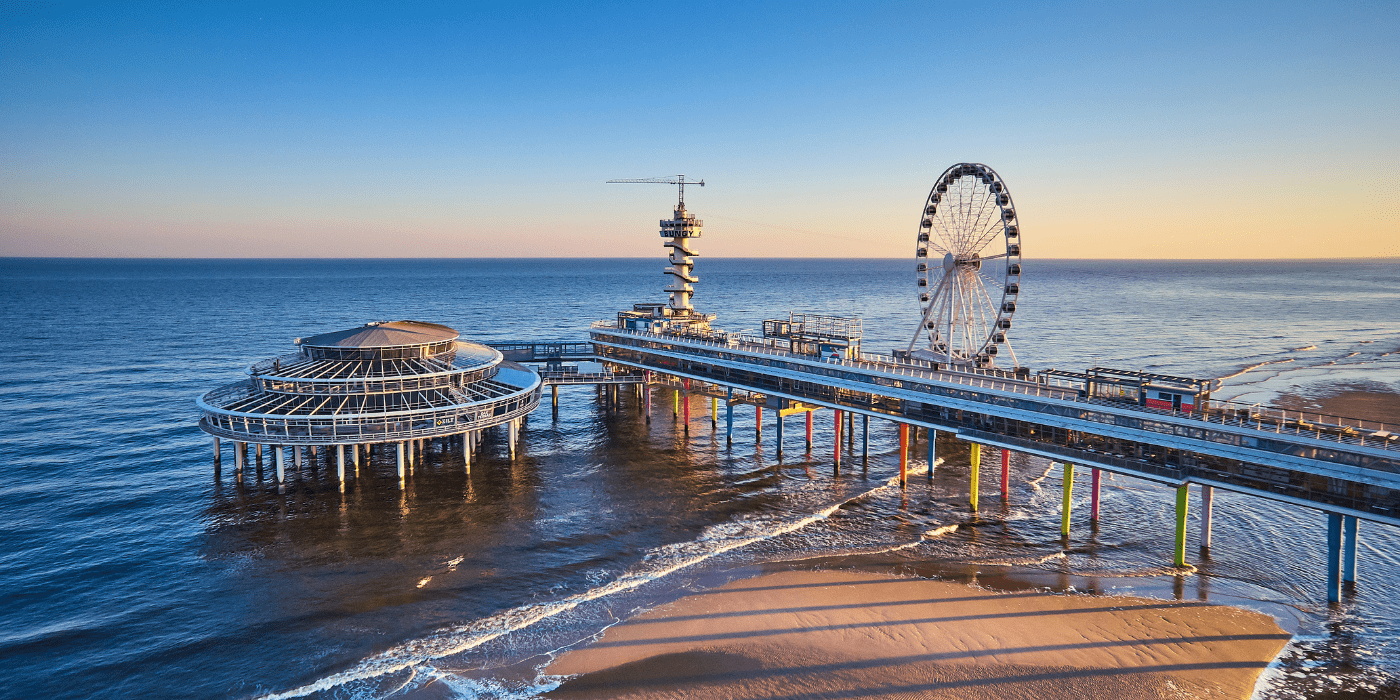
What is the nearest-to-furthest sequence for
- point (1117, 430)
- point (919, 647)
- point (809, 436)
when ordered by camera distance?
point (919, 647), point (1117, 430), point (809, 436)

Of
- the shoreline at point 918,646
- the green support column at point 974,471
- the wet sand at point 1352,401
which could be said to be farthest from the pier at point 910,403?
the wet sand at point 1352,401

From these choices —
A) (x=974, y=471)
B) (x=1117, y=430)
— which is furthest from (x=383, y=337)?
(x=1117, y=430)

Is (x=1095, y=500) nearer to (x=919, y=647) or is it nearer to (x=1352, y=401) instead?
(x=919, y=647)

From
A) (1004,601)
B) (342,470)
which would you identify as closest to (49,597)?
(342,470)

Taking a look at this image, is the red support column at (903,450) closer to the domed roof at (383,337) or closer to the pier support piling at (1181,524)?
the pier support piling at (1181,524)

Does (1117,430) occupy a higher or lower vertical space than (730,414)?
higher

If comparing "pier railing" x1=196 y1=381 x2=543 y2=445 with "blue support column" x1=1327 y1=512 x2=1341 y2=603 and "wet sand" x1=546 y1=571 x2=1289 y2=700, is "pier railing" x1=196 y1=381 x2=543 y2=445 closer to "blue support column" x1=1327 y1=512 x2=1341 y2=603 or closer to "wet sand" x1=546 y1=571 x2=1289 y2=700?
"wet sand" x1=546 y1=571 x2=1289 y2=700
